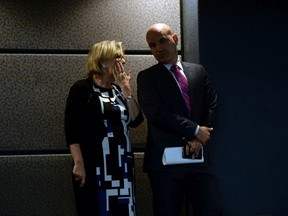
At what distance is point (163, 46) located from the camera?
64.3 inches

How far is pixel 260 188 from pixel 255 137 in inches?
9.0

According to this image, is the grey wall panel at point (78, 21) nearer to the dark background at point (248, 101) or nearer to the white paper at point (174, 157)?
the dark background at point (248, 101)


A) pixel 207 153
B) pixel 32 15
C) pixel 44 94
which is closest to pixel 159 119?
pixel 207 153

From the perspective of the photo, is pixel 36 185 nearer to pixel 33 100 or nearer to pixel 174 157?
pixel 33 100

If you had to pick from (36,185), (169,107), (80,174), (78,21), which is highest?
(78,21)

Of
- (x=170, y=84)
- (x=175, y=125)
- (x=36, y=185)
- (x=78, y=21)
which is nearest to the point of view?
(x=175, y=125)

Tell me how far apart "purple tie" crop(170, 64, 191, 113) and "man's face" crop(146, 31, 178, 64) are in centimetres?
4

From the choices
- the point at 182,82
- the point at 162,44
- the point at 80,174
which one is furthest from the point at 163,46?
the point at 80,174

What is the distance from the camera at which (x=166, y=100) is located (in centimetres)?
155

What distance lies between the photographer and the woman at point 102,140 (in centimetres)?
150

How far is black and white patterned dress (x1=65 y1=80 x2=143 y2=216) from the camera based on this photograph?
150 cm

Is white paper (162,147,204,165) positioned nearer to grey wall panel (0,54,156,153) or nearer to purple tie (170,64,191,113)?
purple tie (170,64,191,113)

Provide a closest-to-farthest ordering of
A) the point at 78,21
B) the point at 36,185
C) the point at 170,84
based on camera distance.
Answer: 1. the point at 170,84
2. the point at 36,185
3. the point at 78,21

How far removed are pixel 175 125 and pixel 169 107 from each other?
103 mm
